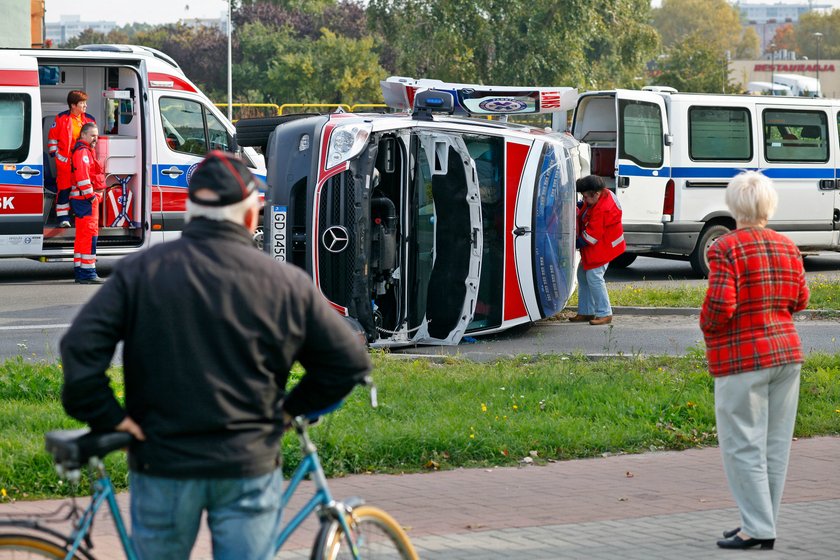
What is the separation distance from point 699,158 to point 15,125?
8704mm

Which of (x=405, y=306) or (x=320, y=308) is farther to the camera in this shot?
(x=405, y=306)

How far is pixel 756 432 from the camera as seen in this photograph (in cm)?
566

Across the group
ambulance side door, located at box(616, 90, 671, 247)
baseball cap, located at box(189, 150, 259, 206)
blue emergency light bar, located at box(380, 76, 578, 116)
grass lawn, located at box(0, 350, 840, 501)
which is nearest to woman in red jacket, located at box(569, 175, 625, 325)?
blue emergency light bar, located at box(380, 76, 578, 116)

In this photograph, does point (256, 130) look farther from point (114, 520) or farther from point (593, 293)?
point (114, 520)

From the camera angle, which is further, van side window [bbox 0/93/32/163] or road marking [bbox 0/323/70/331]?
van side window [bbox 0/93/32/163]

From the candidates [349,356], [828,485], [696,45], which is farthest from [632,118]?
[696,45]

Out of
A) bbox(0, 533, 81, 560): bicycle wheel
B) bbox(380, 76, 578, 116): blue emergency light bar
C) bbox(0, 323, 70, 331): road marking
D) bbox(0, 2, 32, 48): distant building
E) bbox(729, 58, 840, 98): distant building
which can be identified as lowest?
bbox(0, 323, 70, 331): road marking

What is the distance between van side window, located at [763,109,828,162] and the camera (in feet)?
57.1

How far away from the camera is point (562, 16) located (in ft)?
126

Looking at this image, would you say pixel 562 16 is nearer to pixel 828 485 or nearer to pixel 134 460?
pixel 828 485

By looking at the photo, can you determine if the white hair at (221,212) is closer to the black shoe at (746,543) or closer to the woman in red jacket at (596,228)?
the black shoe at (746,543)

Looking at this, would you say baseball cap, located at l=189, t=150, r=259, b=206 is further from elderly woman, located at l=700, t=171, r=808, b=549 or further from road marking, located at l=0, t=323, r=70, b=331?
road marking, located at l=0, t=323, r=70, b=331

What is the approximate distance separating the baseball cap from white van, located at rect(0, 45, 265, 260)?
12.2m

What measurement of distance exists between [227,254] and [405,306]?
25.9 ft
